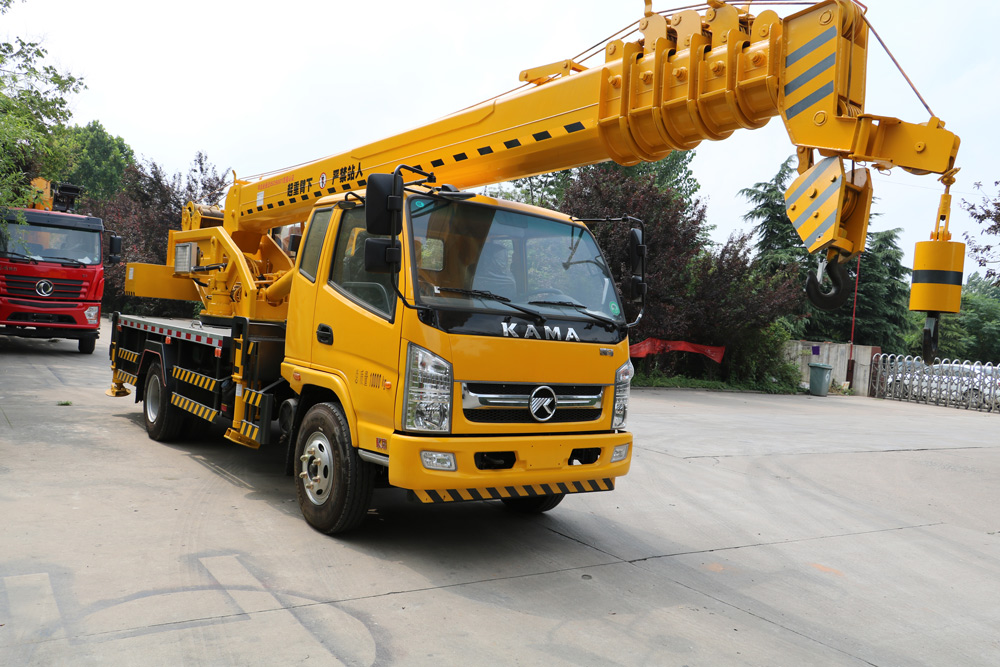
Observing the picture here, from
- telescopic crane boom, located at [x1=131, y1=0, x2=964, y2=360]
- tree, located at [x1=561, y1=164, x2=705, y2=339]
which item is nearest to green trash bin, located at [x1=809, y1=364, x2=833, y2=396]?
tree, located at [x1=561, y1=164, x2=705, y2=339]

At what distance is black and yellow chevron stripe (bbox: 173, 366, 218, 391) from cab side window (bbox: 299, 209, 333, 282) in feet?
5.86

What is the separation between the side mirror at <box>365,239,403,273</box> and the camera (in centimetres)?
482

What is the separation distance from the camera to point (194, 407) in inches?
293

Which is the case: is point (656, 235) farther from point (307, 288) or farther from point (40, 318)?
point (307, 288)

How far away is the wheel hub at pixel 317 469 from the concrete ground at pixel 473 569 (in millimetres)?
317

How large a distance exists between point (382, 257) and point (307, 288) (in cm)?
137

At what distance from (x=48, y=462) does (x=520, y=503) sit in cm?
440

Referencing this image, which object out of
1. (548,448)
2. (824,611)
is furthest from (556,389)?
(824,611)

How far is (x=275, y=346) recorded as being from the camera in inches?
255

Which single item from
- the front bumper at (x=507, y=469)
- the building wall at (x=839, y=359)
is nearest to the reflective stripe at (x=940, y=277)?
the front bumper at (x=507, y=469)

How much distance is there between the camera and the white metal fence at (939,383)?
22375 mm

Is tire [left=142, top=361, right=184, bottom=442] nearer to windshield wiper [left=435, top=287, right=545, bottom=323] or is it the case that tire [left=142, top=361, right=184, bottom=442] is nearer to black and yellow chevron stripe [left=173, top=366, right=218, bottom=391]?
black and yellow chevron stripe [left=173, top=366, right=218, bottom=391]

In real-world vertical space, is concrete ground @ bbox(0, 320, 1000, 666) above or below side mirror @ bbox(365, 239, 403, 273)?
below

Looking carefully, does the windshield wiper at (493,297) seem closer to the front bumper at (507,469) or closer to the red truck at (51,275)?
the front bumper at (507,469)
